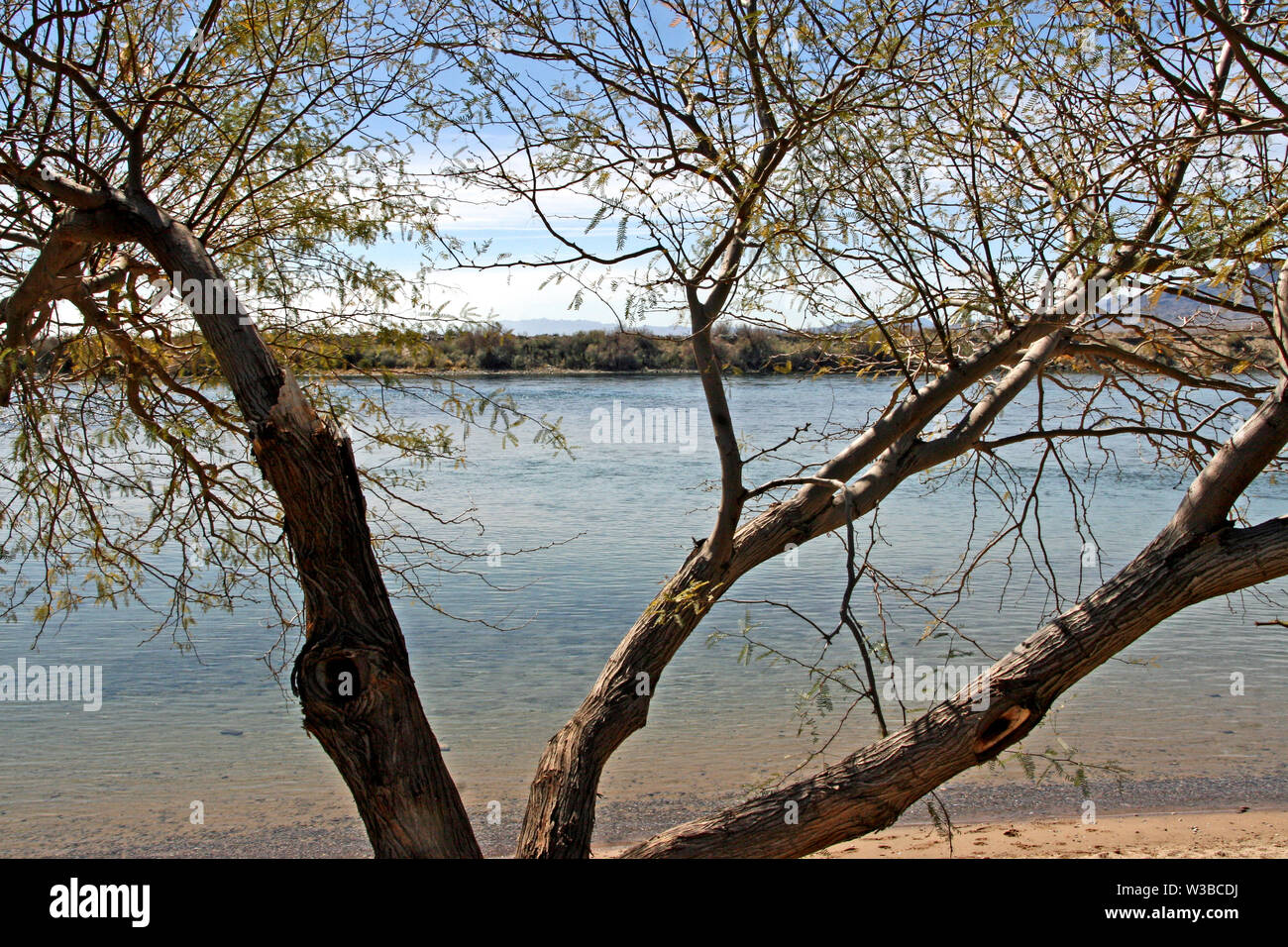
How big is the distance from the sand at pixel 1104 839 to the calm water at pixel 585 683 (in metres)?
0.74

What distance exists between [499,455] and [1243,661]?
41.8ft

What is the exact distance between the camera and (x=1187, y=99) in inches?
136

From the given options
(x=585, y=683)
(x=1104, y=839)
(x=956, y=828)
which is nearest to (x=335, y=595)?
(x=956, y=828)

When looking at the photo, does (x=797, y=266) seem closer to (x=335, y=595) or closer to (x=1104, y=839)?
(x=335, y=595)

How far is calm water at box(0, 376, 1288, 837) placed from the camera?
710cm

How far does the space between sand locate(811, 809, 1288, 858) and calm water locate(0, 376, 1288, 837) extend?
74 cm

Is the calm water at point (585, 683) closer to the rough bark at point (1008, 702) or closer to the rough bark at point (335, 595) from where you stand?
the rough bark at point (1008, 702)

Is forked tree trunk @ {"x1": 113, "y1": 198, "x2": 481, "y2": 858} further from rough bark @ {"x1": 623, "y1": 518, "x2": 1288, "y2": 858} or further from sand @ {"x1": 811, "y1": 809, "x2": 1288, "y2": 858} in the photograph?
sand @ {"x1": 811, "y1": 809, "x2": 1288, "y2": 858}

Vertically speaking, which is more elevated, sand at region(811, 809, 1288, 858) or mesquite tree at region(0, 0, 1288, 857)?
mesquite tree at region(0, 0, 1288, 857)

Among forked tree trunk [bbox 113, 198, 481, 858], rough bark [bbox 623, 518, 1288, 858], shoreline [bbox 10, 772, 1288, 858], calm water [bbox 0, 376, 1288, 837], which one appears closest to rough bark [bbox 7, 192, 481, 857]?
forked tree trunk [bbox 113, 198, 481, 858]

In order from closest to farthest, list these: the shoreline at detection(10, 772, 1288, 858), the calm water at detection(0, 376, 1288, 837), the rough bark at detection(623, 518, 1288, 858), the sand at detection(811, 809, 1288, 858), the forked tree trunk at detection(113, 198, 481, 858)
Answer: the forked tree trunk at detection(113, 198, 481, 858) < the rough bark at detection(623, 518, 1288, 858) < the sand at detection(811, 809, 1288, 858) < the shoreline at detection(10, 772, 1288, 858) < the calm water at detection(0, 376, 1288, 837)

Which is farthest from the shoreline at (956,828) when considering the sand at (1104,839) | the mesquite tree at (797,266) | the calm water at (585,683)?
the mesquite tree at (797,266)

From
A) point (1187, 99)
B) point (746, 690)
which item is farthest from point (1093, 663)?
point (746, 690)
